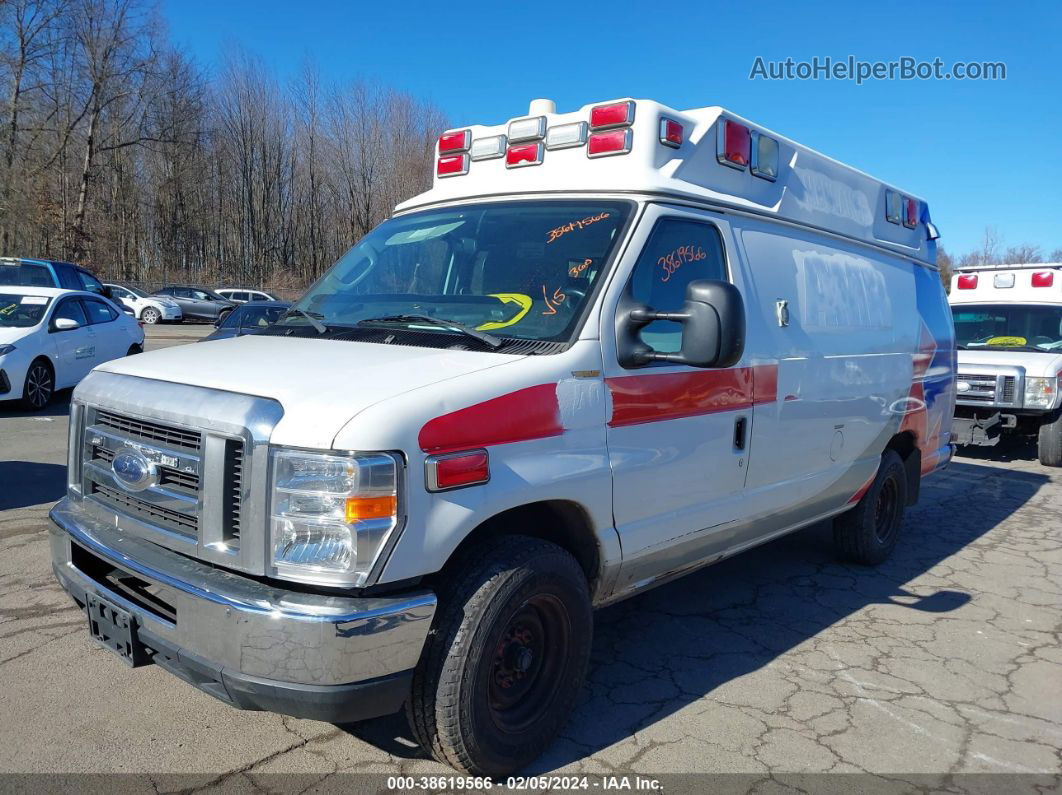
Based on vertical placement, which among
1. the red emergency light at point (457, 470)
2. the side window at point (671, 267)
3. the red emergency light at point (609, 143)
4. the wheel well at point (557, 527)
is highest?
the red emergency light at point (609, 143)

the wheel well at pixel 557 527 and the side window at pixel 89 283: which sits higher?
the side window at pixel 89 283

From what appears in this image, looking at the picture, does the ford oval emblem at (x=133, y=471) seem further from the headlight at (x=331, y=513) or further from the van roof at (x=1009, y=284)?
the van roof at (x=1009, y=284)

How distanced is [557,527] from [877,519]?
11.8ft

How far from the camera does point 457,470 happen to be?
8.71 feet

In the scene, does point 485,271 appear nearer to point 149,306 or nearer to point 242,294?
point 149,306

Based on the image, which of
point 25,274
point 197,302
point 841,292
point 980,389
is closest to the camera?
point 841,292

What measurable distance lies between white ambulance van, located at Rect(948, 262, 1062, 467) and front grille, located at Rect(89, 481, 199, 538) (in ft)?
32.5

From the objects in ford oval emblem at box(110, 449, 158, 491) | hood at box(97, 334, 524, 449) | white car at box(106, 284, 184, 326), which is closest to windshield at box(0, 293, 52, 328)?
hood at box(97, 334, 524, 449)

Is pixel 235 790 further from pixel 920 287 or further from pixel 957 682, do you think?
pixel 920 287

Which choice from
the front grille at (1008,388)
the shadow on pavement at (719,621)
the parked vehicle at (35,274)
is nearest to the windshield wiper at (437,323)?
the shadow on pavement at (719,621)

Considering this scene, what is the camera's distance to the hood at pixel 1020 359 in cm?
1002

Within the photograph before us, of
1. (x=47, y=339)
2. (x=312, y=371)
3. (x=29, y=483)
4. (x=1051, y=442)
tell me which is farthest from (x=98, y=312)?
(x=1051, y=442)

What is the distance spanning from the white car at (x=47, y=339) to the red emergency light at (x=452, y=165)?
761 cm

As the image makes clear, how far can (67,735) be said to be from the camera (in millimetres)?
3168
